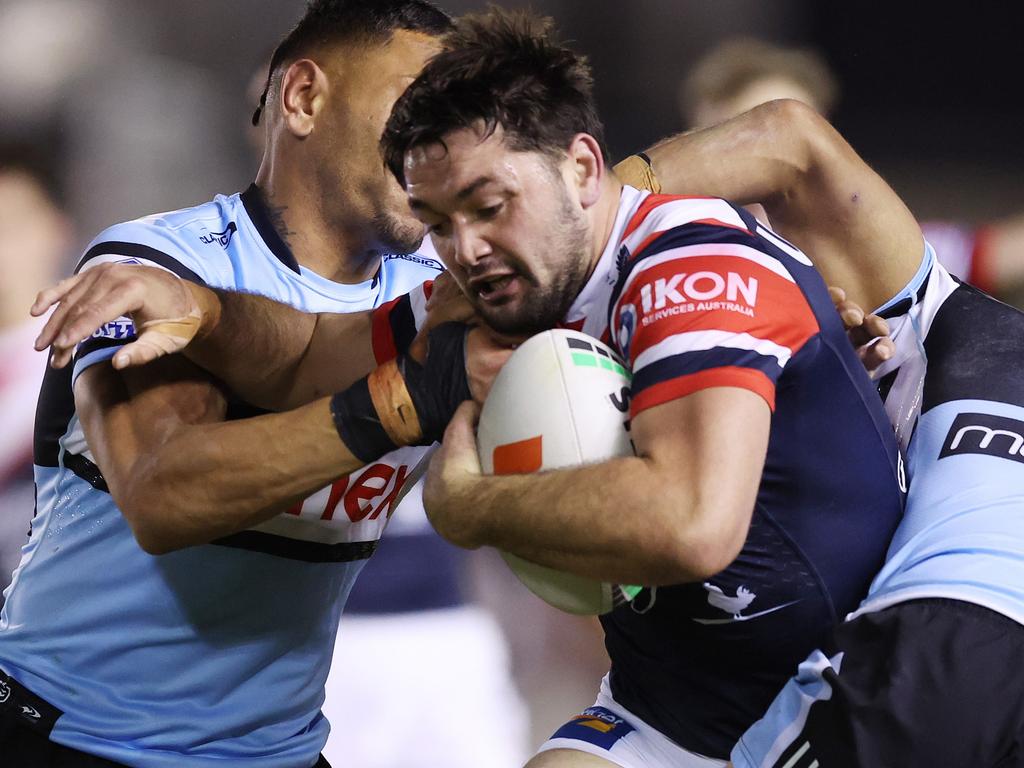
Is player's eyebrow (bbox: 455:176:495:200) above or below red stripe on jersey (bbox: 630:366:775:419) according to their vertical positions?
above

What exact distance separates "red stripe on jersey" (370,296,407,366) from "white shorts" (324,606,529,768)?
151cm

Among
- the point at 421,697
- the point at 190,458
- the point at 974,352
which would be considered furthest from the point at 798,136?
the point at 421,697

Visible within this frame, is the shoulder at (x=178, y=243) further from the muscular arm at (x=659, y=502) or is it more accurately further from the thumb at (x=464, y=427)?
the muscular arm at (x=659, y=502)

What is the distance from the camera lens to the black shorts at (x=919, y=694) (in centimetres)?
162

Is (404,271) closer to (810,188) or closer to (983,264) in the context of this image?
(810,188)

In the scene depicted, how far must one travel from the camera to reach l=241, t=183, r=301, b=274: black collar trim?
2354mm

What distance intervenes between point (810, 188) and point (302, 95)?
1061mm

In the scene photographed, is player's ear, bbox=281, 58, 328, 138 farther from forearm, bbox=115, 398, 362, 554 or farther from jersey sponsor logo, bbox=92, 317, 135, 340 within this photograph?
forearm, bbox=115, 398, 362, 554

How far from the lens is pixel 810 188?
2.19m

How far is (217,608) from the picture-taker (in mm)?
2119

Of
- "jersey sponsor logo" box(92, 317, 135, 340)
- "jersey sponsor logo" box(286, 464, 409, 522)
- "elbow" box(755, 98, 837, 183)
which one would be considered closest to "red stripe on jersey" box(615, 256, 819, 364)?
"elbow" box(755, 98, 837, 183)

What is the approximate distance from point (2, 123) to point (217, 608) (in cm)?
170

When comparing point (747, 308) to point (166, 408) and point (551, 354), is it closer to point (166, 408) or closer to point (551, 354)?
point (551, 354)

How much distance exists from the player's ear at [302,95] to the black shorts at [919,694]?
58.3 inches
